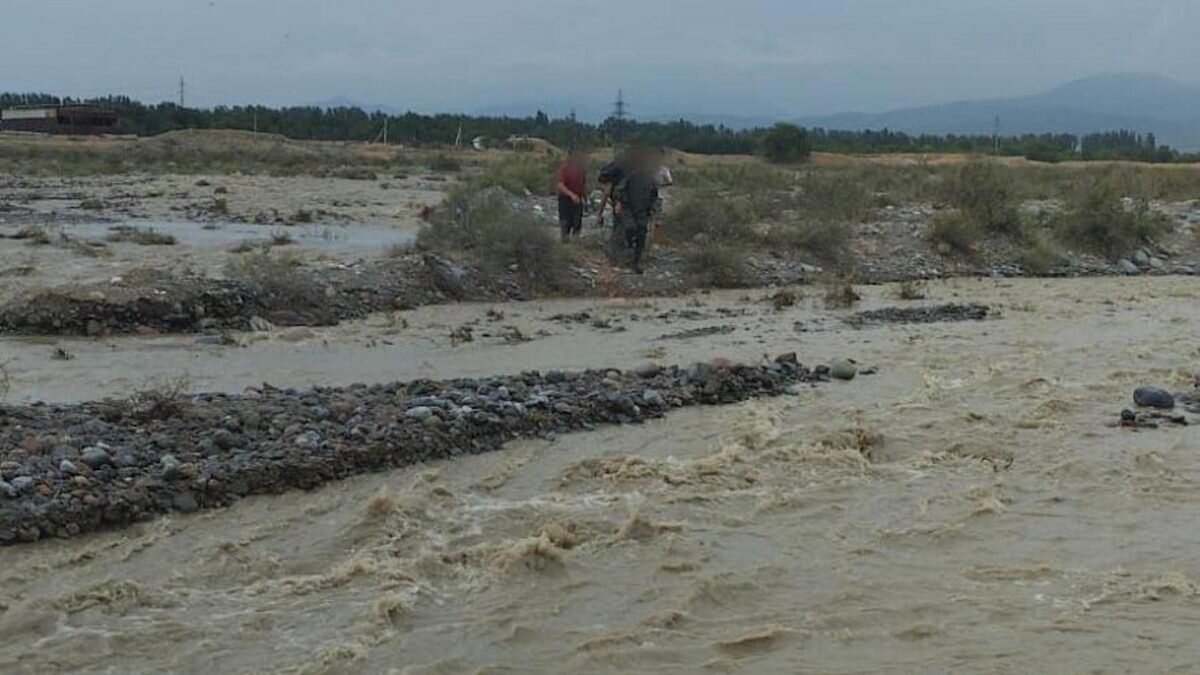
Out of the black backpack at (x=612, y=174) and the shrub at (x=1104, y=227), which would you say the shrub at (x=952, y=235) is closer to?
the shrub at (x=1104, y=227)

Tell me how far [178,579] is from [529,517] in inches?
84.3

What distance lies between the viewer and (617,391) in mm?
10508

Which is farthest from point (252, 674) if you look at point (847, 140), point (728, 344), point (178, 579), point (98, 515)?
point (847, 140)

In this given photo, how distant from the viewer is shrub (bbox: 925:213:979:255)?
74.8 feet

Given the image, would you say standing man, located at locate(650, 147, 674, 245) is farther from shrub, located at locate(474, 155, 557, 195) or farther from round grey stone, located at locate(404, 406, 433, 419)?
round grey stone, located at locate(404, 406, 433, 419)

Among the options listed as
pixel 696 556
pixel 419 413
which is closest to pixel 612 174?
pixel 419 413

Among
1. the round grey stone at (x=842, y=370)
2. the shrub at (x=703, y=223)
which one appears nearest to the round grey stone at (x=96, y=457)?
the round grey stone at (x=842, y=370)

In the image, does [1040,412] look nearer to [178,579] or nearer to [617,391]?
[617,391]

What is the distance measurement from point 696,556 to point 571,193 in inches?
488

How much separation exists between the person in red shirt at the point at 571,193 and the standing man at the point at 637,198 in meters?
0.66

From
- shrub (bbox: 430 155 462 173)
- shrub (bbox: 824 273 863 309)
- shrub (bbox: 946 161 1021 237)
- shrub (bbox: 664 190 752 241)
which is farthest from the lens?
shrub (bbox: 430 155 462 173)

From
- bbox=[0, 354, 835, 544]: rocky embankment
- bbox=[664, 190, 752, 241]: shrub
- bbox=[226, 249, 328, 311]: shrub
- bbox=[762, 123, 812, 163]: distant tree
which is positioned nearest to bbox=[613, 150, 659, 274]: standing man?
bbox=[664, 190, 752, 241]: shrub

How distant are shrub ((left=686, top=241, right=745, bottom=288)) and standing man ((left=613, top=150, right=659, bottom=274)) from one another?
1.06 metres

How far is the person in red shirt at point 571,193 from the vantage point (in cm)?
1872
